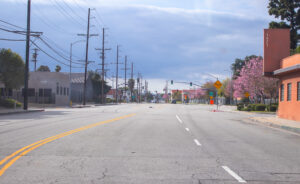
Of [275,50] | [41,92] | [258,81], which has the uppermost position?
[275,50]

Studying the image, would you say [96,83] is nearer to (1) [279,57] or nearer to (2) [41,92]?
(2) [41,92]

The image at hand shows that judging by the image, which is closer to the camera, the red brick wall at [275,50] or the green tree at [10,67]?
the red brick wall at [275,50]

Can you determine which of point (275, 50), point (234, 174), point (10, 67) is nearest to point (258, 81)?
point (275, 50)

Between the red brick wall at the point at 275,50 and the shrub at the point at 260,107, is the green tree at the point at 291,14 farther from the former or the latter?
the red brick wall at the point at 275,50

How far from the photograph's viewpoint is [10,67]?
46.6 metres

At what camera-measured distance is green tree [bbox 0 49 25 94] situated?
46094 mm

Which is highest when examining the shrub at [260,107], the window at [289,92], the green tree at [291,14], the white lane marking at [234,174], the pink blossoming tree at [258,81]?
the green tree at [291,14]

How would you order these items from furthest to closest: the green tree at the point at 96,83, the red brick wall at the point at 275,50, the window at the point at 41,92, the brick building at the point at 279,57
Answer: the green tree at the point at 96,83
the window at the point at 41,92
the red brick wall at the point at 275,50
the brick building at the point at 279,57

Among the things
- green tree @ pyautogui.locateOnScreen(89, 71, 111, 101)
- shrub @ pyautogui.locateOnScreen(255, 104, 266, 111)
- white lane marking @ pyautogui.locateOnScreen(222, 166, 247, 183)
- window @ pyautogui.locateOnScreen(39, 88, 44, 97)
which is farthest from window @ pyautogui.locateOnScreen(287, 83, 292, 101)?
green tree @ pyautogui.locateOnScreen(89, 71, 111, 101)

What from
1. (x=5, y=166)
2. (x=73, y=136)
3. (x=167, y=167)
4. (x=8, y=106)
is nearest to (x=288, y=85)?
(x=73, y=136)

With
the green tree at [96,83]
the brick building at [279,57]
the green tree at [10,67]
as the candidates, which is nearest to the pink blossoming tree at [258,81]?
the brick building at [279,57]

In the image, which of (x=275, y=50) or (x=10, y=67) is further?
(x=10, y=67)

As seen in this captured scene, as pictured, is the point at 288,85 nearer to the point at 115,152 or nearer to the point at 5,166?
the point at 115,152

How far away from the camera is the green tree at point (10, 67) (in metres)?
46.1
